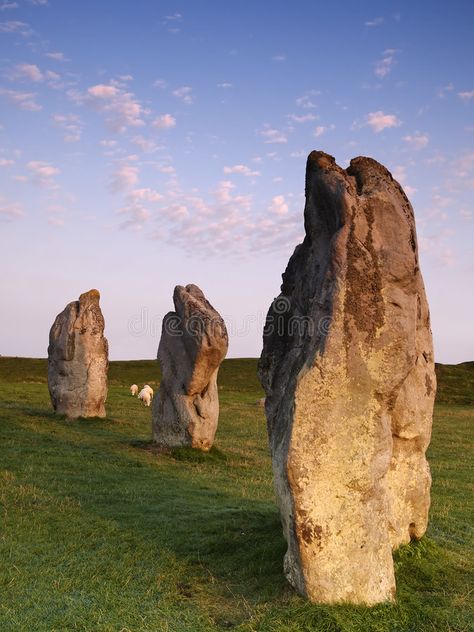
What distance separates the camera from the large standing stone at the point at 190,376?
20.9 meters

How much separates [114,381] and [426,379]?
4660 cm

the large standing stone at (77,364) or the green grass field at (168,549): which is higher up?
the large standing stone at (77,364)

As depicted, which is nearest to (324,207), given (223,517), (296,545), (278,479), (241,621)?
(278,479)

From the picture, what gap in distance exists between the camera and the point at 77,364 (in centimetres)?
2772

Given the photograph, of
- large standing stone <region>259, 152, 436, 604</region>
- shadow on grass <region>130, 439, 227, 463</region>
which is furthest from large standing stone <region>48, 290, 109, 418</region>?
large standing stone <region>259, 152, 436, 604</region>

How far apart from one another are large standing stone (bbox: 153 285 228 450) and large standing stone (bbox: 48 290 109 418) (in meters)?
6.69

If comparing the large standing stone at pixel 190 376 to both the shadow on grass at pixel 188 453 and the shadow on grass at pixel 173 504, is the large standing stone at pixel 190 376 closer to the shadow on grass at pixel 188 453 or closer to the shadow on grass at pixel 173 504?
the shadow on grass at pixel 188 453

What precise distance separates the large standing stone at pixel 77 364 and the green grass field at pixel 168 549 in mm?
5082

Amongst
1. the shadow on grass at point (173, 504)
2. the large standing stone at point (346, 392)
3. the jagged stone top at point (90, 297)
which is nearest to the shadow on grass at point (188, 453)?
the shadow on grass at point (173, 504)

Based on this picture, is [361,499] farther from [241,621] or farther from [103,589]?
[103,589]

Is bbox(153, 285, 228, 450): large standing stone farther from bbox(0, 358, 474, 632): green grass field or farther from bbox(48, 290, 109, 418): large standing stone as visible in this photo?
bbox(48, 290, 109, 418): large standing stone

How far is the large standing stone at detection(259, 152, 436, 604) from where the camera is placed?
787 centimetres

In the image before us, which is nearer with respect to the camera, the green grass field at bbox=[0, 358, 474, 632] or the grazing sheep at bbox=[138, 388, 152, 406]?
the green grass field at bbox=[0, 358, 474, 632]

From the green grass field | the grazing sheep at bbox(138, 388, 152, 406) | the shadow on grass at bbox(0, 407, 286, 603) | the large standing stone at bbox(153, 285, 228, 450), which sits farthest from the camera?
the grazing sheep at bbox(138, 388, 152, 406)
